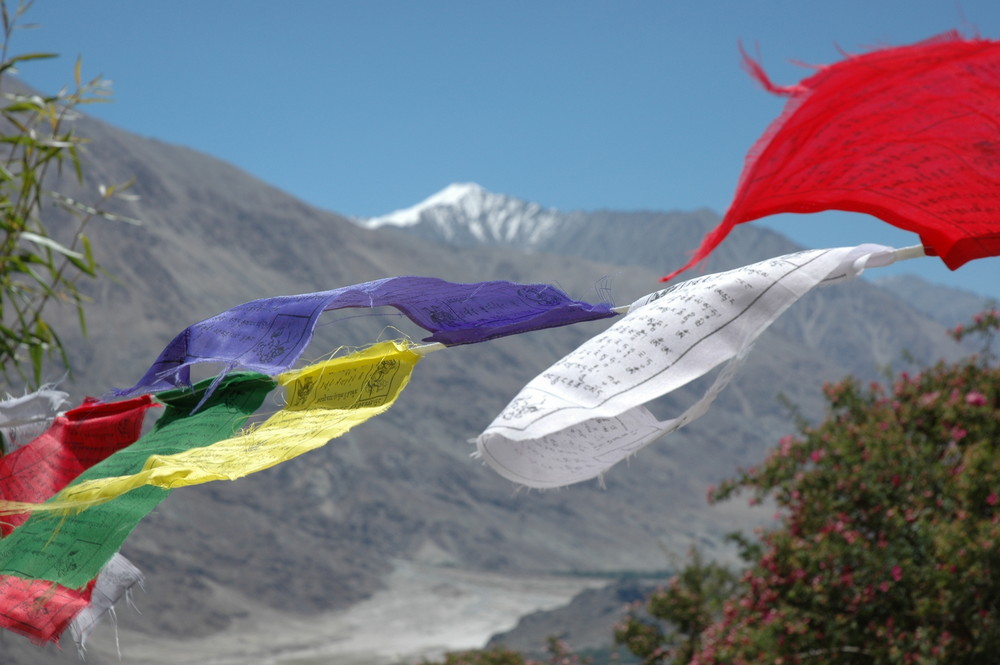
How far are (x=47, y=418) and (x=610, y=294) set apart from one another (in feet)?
4.00

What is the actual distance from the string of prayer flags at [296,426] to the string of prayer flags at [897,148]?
0.58m

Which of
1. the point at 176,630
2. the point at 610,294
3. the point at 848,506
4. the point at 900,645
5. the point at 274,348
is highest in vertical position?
the point at 610,294

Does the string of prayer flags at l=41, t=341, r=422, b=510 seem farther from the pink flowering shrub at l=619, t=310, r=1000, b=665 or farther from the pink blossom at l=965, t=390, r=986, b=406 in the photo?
the pink blossom at l=965, t=390, r=986, b=406

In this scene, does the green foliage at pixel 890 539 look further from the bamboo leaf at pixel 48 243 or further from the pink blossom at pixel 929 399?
the bamboo leaf at pixel 48 243

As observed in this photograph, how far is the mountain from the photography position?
42.3 meters

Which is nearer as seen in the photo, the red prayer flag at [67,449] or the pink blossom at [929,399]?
the red prayer flag at [67,449]

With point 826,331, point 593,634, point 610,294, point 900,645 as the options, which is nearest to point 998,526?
point 900,645

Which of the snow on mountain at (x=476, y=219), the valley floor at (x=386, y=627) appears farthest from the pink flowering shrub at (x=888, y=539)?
the snow on mountain at (x=476, y=219)

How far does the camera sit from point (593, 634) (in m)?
36.7

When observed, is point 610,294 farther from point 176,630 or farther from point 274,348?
point 176,630

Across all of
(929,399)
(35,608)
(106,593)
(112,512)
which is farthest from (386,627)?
(112,512)

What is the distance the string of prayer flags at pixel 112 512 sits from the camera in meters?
1.54

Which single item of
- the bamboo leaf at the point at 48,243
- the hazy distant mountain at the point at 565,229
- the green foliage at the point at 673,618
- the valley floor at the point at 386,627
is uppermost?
the hazy distant mountain at the point at 565,229

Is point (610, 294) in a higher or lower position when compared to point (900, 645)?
higher
